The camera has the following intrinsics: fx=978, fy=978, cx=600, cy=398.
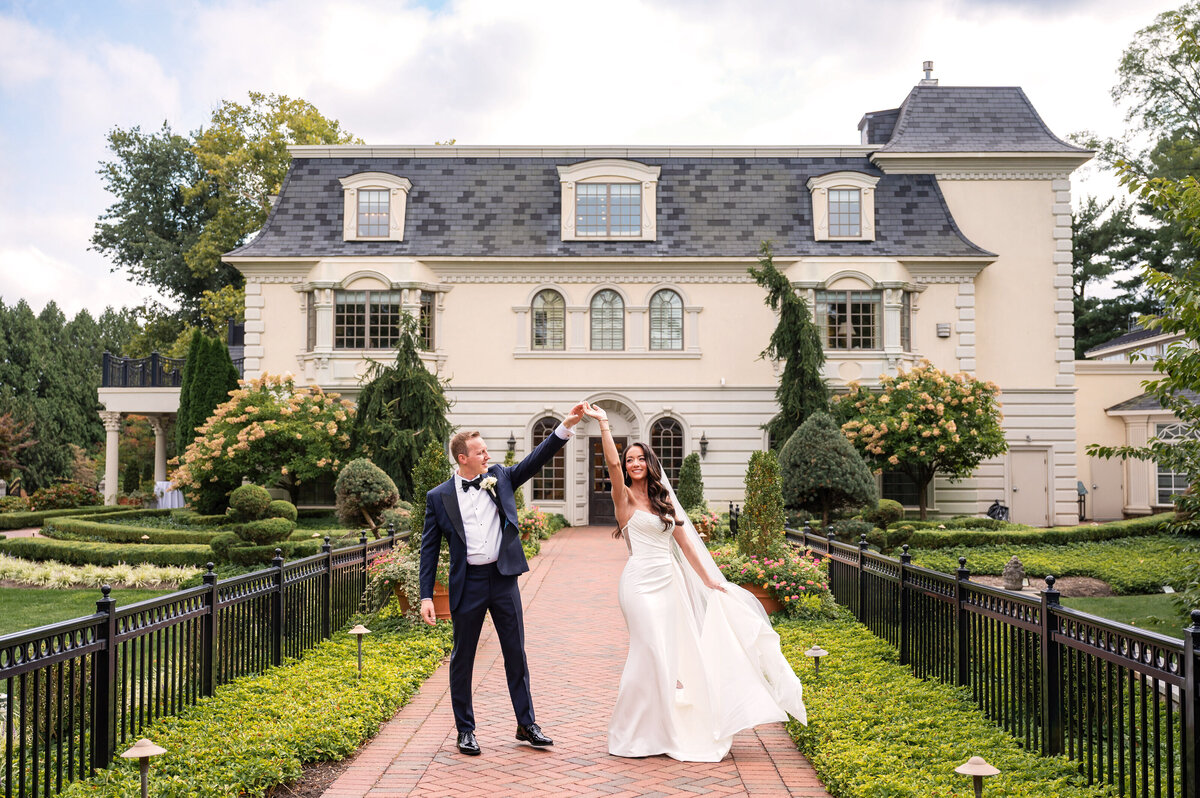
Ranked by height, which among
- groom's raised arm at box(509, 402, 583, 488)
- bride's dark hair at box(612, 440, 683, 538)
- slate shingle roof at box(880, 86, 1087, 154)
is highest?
slate shingle roof at box(880, 86, 1087, 154)

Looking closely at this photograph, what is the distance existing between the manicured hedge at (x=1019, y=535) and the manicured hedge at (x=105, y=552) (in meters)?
12.2

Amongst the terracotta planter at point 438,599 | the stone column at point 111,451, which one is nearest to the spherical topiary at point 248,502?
the terracotta planter at point 438,599

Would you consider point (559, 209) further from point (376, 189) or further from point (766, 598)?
point (766, 598)

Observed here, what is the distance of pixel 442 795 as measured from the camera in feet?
17.6

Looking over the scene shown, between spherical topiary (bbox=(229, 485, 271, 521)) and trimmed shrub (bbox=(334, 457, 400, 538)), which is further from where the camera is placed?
trimmed shrub (bbox=(334, 457, 400, 538))

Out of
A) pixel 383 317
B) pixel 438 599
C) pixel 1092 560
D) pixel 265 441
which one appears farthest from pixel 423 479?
pixel 383 317

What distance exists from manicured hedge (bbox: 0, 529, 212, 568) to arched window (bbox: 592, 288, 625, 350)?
10.9 meters

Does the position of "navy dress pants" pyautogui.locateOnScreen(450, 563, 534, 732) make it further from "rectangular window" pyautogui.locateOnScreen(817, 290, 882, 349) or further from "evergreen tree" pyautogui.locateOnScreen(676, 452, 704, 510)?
"rectangular window" pyautogui.locateOnScreen(817, 290, 882, 349)

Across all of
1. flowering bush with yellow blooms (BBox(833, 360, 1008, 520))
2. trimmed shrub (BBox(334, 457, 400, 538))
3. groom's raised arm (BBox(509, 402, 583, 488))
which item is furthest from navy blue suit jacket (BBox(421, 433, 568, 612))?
flowering bush with yellow blooms (BBox(833, 360, 1008, 520))

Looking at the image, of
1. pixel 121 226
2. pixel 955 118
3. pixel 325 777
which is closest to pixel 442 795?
pixel 325 777

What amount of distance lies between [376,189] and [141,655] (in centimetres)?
2039

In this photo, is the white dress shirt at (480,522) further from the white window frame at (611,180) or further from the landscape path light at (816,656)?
the white window frame at (611,180)

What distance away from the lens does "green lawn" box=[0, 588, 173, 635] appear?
41.0 feet

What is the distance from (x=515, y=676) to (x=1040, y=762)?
10.2 feet
